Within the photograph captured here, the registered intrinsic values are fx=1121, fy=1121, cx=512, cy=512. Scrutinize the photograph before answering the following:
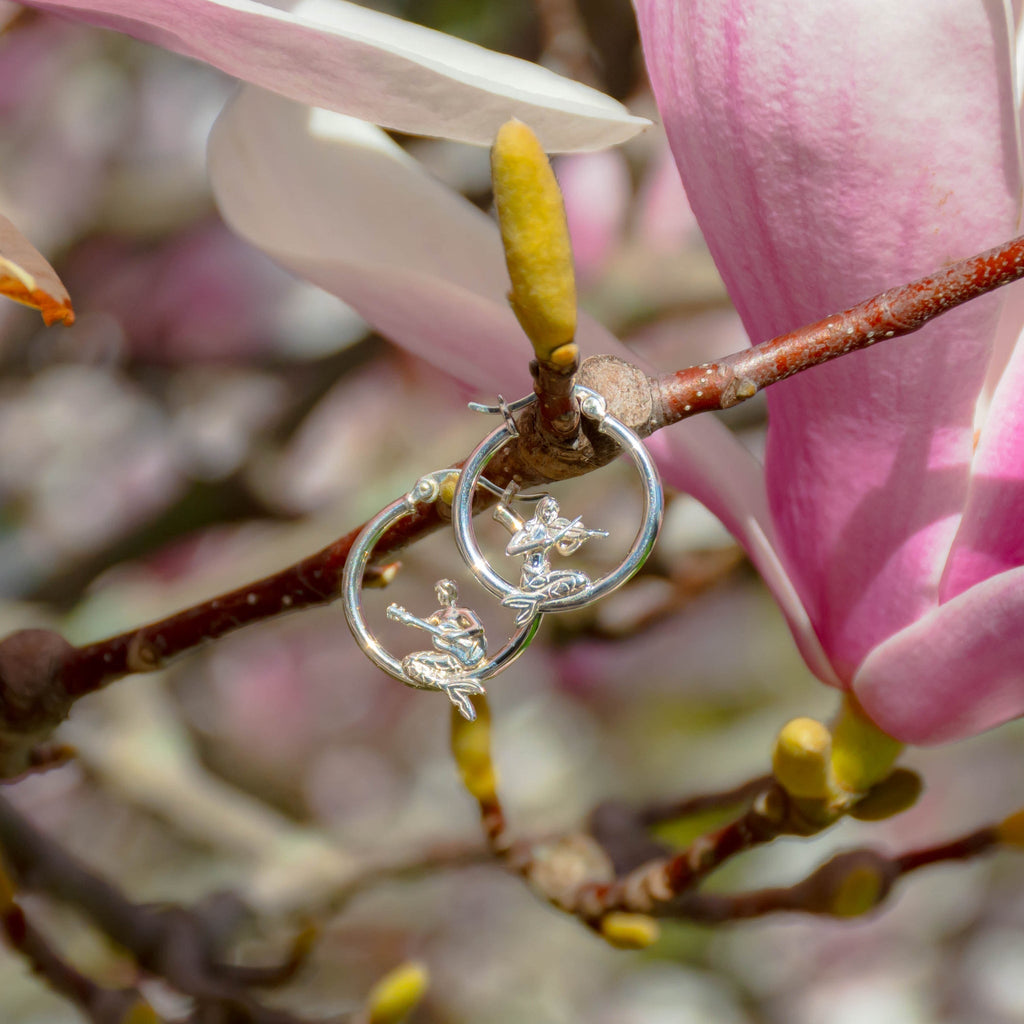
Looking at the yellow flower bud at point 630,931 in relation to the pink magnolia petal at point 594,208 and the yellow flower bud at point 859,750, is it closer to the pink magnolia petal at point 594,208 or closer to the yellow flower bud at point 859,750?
the yellow flower bud at point 859,750

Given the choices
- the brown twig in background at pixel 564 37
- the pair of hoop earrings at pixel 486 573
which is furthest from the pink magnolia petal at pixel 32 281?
the brown twig in background at pixel 564 37

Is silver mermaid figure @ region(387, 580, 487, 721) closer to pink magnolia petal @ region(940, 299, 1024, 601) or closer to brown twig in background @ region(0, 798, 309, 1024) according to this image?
pink magnolia petal @ region(940, 299, 1024, 601)

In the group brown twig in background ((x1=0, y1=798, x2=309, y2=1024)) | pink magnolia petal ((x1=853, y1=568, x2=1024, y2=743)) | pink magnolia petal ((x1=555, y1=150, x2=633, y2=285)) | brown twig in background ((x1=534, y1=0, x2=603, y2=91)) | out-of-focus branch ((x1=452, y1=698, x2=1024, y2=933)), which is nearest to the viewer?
pink magnolia petal ((x1=853, y1=568, x2=1024, y2=743))

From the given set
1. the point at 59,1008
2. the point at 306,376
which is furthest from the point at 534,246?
the point at 59,1008

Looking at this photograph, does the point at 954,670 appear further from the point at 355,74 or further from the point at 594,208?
the point at 594,208

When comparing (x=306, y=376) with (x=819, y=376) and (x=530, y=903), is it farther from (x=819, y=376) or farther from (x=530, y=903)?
(x=530, y=903)

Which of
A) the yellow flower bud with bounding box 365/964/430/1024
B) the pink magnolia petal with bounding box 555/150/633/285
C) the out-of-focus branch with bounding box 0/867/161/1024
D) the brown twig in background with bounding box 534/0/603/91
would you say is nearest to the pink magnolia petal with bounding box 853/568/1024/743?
the yellow flower bud with bounding box 365/964/430/1024

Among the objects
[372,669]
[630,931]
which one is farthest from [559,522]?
[372,669]
